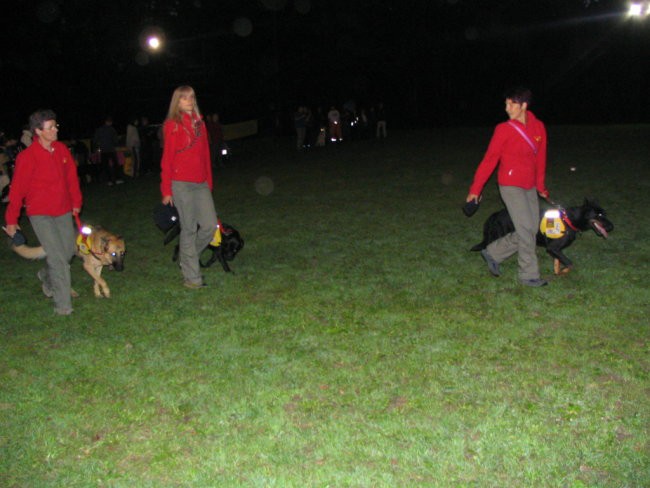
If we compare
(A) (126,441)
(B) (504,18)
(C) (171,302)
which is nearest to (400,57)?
(B) (504,18)

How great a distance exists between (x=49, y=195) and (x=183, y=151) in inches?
54.4

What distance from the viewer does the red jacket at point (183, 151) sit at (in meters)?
6.82

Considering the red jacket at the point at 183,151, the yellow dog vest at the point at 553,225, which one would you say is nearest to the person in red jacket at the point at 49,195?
the red jacket at the point at 183,151

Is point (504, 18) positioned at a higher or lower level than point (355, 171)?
higher

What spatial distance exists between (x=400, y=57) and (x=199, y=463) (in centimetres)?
4302

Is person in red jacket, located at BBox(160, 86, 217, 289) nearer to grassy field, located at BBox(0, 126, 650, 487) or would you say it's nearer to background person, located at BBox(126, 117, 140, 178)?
Result: grassy field, located at BBox(0, 126, 650, 487)

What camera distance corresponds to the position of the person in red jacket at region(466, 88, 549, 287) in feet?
21.7

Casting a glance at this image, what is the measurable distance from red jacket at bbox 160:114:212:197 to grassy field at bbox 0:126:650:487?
1318 millimetres

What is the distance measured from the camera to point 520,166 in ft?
21.8

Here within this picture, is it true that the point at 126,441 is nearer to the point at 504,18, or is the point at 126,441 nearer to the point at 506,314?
the point at 506,314

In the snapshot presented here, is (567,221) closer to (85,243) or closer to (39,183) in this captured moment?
(85,243)

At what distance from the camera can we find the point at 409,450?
3.95 m

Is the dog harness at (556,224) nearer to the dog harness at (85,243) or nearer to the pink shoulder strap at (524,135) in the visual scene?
the pink shoulder strap at (524,135)

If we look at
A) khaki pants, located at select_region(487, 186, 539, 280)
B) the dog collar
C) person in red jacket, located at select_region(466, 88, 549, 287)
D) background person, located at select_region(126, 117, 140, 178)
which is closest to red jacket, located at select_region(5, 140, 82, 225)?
Answer: person in red jacket, located at select_region(466, 88, 549, 287)
